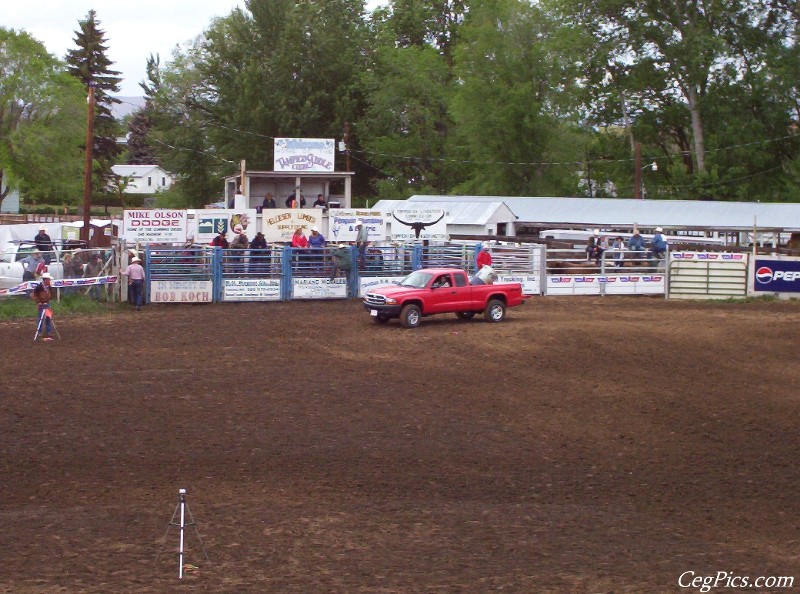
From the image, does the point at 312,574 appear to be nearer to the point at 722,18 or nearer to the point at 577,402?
the point at 577,402

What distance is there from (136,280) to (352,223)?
8.93 meters

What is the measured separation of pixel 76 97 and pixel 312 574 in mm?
72800

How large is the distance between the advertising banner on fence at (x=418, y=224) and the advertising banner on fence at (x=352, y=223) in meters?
2.12

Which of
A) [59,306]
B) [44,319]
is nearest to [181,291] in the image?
[59,306]

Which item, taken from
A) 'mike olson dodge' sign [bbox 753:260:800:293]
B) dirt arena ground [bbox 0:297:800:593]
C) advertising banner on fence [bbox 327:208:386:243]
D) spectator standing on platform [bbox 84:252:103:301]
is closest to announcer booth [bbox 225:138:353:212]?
advertising banner on fence [bbox 327:208:386:243]

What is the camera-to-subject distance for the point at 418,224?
3719 cm

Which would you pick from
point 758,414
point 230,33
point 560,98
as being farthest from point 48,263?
point 230,33

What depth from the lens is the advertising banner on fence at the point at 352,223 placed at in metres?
34.3

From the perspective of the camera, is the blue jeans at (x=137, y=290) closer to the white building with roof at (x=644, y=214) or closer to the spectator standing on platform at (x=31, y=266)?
the spectator standing on platform at (x=31, y=266)

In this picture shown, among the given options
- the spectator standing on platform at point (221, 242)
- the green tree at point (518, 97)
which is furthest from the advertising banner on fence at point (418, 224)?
the green tree at point (518, 97)

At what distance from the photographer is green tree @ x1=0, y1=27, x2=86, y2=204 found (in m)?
72.2

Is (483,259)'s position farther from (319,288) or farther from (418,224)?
(418,224)

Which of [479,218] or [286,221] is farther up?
[479,218]

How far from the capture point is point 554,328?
77.8 ft
